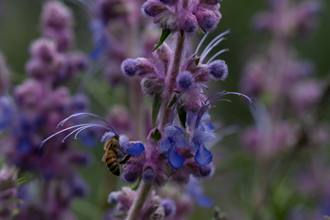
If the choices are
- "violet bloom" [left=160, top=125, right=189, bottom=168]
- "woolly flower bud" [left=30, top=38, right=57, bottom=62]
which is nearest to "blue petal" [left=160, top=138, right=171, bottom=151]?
"violet bloom" [left=160, top=125, right=189, bottom=168]

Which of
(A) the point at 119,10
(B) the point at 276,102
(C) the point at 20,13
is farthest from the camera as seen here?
(C) the point at 20,13

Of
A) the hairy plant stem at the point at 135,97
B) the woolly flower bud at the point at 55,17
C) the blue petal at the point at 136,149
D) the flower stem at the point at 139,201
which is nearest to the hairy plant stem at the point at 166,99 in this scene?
the flower stem at the point at 139,201

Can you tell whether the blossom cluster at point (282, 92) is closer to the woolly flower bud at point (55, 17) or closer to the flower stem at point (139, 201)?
the woolly flower bud at point (55, 17)

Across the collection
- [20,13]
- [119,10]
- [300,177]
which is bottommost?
[300,177]

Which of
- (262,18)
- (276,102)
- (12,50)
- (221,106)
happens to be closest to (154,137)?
(276,102)

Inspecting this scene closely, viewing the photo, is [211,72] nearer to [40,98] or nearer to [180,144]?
[180,144]

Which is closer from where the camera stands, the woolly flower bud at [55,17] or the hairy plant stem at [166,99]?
the hairy plant stem at [166,99]

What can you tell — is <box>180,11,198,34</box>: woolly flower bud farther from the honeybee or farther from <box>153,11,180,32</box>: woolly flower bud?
the honeybee
